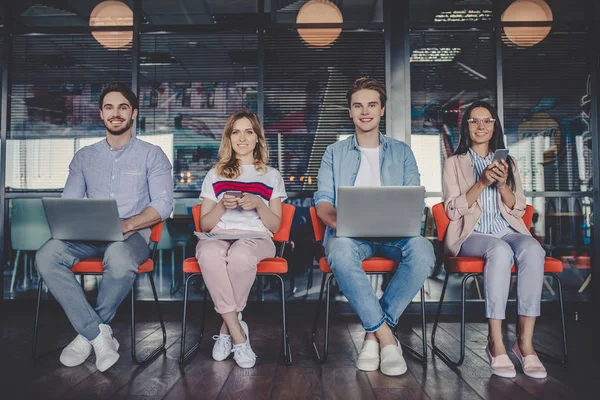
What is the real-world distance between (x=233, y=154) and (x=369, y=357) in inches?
52.6

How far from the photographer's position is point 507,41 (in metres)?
3.61

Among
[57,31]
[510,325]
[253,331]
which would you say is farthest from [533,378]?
[57,31]

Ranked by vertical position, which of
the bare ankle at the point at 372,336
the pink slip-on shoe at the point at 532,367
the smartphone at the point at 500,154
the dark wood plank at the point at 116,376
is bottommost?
the dark wood plank at the point at 116,376

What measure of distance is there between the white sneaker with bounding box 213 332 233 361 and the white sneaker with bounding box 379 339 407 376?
77 cm

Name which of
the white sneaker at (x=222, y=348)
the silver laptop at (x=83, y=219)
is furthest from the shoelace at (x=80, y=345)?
the white sneaker at (x=222, y=348)

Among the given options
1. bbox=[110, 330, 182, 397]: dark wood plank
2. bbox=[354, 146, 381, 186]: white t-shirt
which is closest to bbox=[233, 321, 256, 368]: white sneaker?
bbox=[110, 330, 182, 397]: dark wood plank

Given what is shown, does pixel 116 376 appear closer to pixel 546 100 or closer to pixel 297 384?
pixel 297 384

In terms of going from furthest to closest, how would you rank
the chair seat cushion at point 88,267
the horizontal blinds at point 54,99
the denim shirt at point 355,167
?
the horizontal blinds at point 54,99 < the denim shirt at point 355,167 < the chair seat cushion at point 88,267

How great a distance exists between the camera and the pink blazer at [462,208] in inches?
95.6

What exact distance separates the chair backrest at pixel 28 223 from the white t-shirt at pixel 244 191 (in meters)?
2.02

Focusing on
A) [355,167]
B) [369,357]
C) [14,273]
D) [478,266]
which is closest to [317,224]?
[355,167]

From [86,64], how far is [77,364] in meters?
2.49

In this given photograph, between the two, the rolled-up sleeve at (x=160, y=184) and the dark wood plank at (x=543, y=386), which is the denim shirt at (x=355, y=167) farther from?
the dark wood plank at (x=543, y=386)

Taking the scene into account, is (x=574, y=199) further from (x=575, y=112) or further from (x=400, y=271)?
(x=400, y=271)
